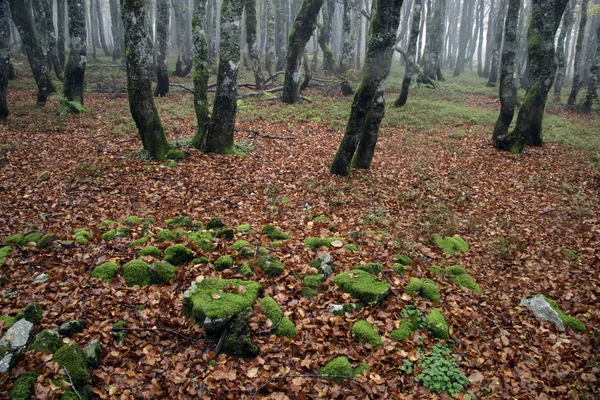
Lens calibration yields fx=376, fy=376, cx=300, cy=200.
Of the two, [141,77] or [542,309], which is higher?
[141,77]

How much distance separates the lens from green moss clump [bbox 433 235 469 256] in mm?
7293

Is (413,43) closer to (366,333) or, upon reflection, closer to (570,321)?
(570,321)

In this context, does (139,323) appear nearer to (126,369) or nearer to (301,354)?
(126,369)

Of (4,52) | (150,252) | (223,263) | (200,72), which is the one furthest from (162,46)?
(223,263)

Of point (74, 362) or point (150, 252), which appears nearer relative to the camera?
point (74, 362)

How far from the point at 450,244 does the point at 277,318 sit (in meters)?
4.16

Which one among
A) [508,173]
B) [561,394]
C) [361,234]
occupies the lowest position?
[561,394]

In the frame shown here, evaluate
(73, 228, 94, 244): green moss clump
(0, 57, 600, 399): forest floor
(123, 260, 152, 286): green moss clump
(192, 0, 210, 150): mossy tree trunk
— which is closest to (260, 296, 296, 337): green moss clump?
(0, 57, 600, 399): forest floor

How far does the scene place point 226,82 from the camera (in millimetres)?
10102

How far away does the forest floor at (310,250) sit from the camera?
4.38m

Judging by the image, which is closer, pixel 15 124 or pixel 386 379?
pixel 386 379

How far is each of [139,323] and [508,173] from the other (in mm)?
10557

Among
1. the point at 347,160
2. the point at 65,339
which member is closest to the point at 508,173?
the point at 347,160

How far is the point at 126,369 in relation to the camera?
4168 mm
